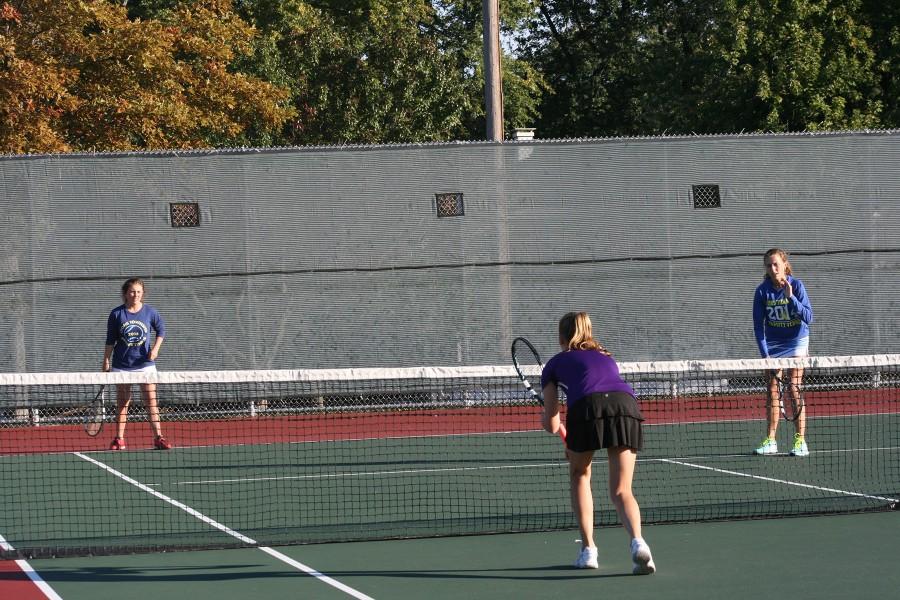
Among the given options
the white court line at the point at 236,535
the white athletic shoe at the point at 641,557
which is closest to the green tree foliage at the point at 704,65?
the white court line at the point at 236,535

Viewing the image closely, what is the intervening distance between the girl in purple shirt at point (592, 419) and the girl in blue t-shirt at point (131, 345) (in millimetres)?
6476

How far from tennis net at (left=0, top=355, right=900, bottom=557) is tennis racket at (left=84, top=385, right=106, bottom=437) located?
0.17 meters

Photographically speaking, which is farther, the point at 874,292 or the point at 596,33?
the point at 596,33

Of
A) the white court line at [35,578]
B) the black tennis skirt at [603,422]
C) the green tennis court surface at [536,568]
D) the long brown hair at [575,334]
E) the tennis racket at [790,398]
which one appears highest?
the long brown hair at [575,334]

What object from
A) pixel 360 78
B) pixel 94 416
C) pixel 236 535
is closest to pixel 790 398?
pixel 236 535

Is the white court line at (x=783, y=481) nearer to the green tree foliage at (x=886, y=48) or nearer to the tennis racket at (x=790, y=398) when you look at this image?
the tennis racket at (x=790, y=398)

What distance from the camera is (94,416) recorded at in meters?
13.1

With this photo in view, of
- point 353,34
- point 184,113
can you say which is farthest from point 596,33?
point 184,113

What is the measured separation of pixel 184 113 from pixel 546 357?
28.5 ft

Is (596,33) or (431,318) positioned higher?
(596,33)

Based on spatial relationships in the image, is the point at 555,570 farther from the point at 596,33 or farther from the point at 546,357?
the point at 596,33

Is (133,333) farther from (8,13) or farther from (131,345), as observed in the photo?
(8,13)

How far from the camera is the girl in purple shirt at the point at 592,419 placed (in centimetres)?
619

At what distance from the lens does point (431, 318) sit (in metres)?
14.3
